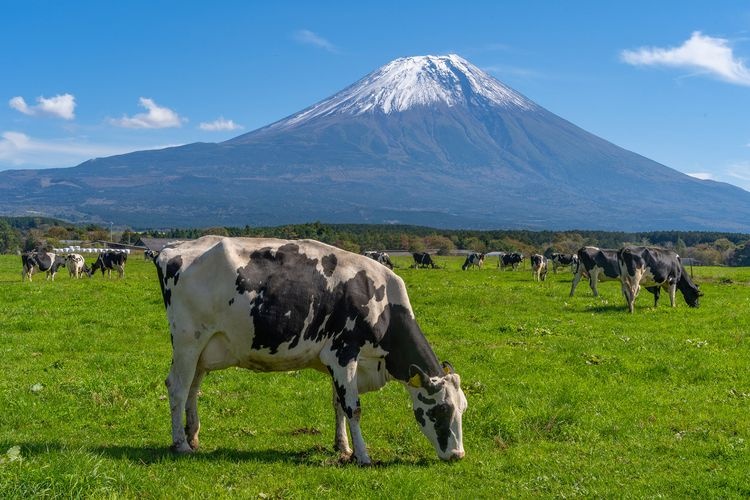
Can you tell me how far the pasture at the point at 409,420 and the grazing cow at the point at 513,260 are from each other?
38196mm

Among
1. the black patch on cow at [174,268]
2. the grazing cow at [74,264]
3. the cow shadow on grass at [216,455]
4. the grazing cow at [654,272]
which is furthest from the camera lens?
the grazing cow at [74,264]

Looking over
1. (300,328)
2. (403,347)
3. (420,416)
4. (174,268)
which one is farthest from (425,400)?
(174,268)

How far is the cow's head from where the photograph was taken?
847cm

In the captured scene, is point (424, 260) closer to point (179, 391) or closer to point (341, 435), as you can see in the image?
point (341, 435)

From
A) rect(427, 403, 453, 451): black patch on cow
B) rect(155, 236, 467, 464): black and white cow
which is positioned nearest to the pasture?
rect(427, 403, 453, 451): black patch on cow

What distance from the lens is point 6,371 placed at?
A: 1234 centimetres

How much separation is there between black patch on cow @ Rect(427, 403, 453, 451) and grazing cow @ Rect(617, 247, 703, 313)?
15.3 metres

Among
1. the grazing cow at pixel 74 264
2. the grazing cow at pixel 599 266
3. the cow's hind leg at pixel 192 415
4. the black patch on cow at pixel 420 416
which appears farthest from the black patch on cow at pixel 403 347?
the grazing cow at pixel 74 264

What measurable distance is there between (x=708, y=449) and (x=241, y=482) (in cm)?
558

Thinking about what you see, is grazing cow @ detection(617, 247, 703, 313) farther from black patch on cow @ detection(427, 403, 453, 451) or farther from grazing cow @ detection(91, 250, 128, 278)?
grazing cow @ detection(91, 250, 128, 278)

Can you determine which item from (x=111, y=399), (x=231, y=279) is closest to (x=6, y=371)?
(x=111, y=399)

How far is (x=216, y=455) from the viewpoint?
27.5 feet

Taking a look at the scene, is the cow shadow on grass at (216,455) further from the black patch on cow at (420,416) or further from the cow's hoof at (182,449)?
the black patch on cow at (420,416)

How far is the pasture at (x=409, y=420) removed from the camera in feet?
23.9
